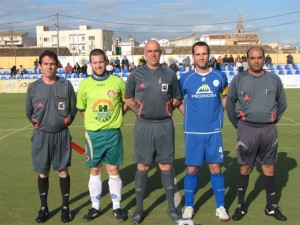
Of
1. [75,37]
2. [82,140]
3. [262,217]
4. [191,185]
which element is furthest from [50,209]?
[75,37]

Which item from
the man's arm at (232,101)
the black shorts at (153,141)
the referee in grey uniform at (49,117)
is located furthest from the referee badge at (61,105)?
the man's arm at (232,101)

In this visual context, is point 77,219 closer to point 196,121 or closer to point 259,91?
point 196,121

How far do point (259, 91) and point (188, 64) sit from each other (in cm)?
2910

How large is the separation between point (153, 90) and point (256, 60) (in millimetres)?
1281

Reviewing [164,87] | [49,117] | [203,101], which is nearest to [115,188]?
[49,117]

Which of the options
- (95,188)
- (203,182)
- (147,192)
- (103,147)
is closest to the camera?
(103,147)

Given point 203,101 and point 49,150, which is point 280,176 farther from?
point 49,150

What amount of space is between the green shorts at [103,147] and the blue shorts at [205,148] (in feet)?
2.95

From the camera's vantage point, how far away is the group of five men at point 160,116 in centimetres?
474

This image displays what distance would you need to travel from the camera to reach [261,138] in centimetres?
A: 476

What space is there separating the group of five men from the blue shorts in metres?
0.01

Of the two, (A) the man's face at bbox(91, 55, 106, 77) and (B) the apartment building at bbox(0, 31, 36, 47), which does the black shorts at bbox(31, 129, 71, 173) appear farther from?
(B) the apartment building at bbox(0, 31, 36, 47)

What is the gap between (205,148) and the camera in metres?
4.80

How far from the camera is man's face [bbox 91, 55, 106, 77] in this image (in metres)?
4.78
